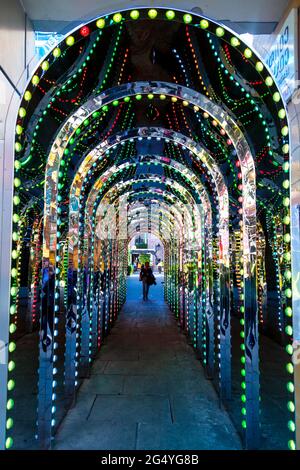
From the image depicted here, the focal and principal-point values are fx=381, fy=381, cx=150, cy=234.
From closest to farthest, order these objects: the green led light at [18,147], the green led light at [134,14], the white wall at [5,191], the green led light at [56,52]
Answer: the white wall at [5,191] < the green led light at [18,147] < the green led light at [56,52] < the green led light at [134,14]

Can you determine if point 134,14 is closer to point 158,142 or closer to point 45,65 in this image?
point 45,65

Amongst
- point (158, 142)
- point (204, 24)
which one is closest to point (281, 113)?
point (204, 24)

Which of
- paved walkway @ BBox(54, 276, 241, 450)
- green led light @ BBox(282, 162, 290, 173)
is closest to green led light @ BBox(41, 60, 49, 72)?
green led light @ BBox(282, 162, 290, 173)

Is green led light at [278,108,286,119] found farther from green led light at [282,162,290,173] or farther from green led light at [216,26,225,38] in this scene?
green led light at [216,26,225,38]

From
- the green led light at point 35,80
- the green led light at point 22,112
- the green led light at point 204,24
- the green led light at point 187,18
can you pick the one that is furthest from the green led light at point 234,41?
the green led light at point 22,112

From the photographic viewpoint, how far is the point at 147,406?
485 cm

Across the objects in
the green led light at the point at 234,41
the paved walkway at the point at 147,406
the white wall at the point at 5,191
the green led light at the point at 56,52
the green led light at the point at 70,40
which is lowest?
the paved walkway at the point at 147,406

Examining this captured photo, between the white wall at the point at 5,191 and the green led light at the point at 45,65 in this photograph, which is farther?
the green led light at the point at 45,65

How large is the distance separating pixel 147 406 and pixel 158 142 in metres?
4.69

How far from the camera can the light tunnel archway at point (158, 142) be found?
9.91 ft

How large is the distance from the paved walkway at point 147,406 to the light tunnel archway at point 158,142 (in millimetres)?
316

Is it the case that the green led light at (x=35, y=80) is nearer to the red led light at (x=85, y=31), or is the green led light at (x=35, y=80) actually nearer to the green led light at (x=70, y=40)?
the green led light at (x=70, y=40)

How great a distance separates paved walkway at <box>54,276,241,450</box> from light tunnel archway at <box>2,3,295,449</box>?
32cm

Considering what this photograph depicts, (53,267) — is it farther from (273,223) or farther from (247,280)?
(273,223)
